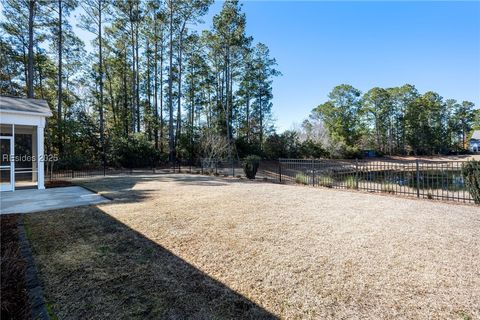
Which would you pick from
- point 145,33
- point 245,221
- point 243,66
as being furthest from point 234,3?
point 245,221

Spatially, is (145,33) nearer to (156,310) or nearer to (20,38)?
(20,38)

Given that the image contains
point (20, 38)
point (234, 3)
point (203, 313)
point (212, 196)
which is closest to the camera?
point (203, 313)

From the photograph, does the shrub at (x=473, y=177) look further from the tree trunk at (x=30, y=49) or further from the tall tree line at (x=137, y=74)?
the tree trunk at (x=30, y=49)

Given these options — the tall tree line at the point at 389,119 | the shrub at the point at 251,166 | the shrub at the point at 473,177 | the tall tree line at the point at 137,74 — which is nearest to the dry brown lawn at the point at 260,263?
the shrub at the point at 473,177

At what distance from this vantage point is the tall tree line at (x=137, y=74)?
17.8 m

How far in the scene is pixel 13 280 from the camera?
238 centimetres

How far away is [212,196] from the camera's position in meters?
6.92

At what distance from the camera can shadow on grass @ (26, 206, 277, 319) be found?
1.93m

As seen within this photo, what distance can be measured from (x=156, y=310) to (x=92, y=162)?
1919 cm

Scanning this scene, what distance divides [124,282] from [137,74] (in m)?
23.8

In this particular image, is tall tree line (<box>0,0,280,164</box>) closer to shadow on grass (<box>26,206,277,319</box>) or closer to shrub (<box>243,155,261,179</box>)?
shrub (<box>243,155,261,179</box>)

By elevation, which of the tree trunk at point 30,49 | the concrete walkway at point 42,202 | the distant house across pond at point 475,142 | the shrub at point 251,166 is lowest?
the concrete walkway at point 42,202

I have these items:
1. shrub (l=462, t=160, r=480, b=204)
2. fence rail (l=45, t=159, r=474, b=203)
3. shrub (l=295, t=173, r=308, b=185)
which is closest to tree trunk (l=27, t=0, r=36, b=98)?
fence rail (l=45, t=159, r=474, b=203)

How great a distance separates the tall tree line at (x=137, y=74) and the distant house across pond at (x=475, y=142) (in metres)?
42.6
